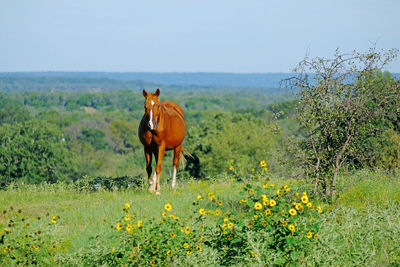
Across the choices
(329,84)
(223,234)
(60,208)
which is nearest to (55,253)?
(223,234)

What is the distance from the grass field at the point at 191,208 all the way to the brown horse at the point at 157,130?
29.9 inches

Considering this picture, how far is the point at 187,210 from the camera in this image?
979 cm

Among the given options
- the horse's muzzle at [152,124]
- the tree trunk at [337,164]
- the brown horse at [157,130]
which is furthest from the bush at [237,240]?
the brown horse at [157,130]

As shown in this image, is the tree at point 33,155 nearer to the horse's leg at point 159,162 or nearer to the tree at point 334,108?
the horse's leg at point 159,162

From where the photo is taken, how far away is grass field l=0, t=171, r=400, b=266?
258 inches

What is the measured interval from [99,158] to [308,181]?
243 feet

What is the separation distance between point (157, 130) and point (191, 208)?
2.89m

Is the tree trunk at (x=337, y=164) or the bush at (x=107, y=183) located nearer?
the tree trunk at (x=337, y=164)

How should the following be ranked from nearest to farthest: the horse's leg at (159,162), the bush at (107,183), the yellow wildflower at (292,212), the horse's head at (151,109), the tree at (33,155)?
the yellow wildflower at (292,212), the horse's head at (151,109), the horse's leg at (159,162), the bush at (107,183), the tree at (33,155)

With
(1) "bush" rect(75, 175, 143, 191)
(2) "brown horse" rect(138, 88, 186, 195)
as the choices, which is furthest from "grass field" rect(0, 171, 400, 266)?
(2) "brown horse" rect(138, 88, 186, 195)

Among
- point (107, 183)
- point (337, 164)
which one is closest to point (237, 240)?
point (337, 164)

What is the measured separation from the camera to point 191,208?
9898mm

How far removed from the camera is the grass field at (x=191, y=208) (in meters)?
6.55

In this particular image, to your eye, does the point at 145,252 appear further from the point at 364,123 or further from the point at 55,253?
the point at 364,123
